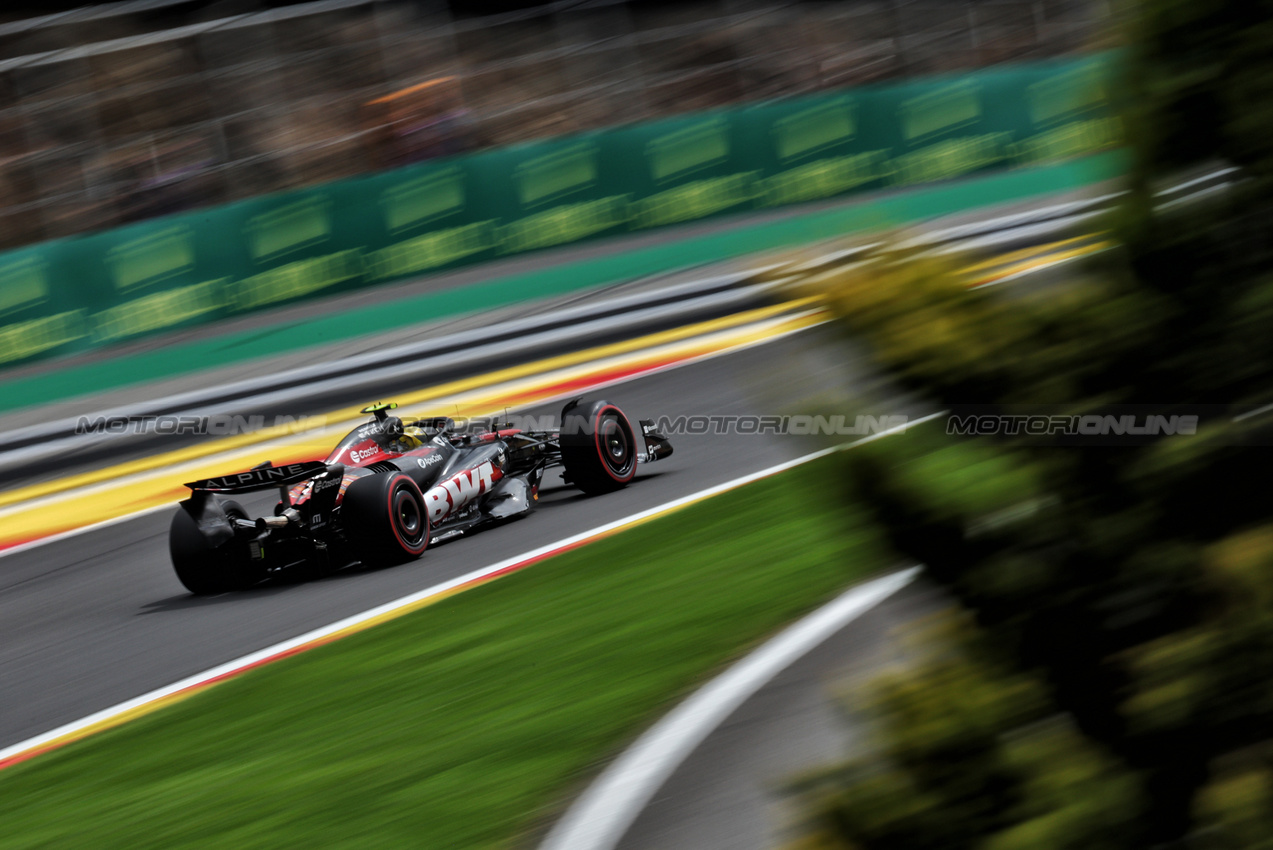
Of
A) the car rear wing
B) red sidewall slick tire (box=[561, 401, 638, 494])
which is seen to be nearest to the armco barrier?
red sidewall slick tire (box=[561, 401, 638, 494])

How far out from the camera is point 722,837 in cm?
410

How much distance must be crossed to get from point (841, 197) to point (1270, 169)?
53.6 ft

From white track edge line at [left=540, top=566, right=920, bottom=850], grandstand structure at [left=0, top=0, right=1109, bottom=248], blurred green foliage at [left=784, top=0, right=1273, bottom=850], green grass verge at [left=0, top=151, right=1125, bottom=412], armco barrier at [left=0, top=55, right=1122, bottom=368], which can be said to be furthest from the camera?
grandstand structure at [left=0, top=0, right=1109, bottom=248]

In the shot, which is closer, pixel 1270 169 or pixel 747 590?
pixel 1270 169

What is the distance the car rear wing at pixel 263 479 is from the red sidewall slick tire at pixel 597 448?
2005mm

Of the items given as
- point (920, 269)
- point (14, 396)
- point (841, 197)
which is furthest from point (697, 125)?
point (920, 269)

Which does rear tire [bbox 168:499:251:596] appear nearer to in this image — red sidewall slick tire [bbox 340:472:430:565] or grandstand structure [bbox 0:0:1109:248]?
red sidewall slick tire [bbox 340:472:430:565]

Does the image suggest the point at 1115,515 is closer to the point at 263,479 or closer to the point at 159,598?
the point at 263,479

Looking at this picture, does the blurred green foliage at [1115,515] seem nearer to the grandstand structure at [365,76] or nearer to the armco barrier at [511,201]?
the armco barrier at [511,201]

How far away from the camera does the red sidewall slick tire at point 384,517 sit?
7930mm

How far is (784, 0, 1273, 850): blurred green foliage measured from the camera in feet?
6.27

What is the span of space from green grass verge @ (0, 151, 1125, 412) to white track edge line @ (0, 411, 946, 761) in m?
4.98

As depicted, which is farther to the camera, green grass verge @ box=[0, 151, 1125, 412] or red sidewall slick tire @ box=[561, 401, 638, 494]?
green grass verge @ box=[0, 151, 1125, 412]

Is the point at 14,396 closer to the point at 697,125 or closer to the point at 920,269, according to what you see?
the point at 697,125
